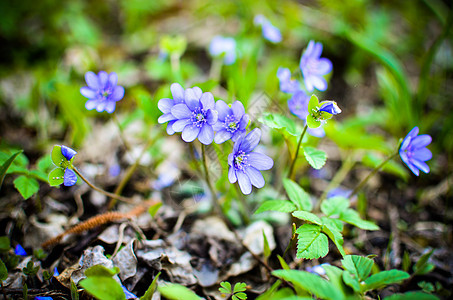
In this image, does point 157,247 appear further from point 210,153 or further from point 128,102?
Result: point 128,102

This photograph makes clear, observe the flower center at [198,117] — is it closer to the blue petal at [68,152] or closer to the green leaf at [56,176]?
the blue petal at [68,152]

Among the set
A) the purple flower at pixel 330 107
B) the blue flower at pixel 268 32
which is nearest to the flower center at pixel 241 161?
the purple flower at pixel 330 107

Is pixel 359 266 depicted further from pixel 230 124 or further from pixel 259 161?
pixel 230 124

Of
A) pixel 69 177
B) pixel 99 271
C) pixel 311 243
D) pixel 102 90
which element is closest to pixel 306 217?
pixel 311 243

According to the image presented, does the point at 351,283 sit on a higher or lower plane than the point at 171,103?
lower

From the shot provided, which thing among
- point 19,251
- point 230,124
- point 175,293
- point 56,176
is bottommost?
point 19,251

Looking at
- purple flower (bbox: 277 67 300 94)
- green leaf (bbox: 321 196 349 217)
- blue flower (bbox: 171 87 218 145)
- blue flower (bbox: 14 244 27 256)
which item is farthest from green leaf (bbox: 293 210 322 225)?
blue flower (bbox: 14 244 27 256)
